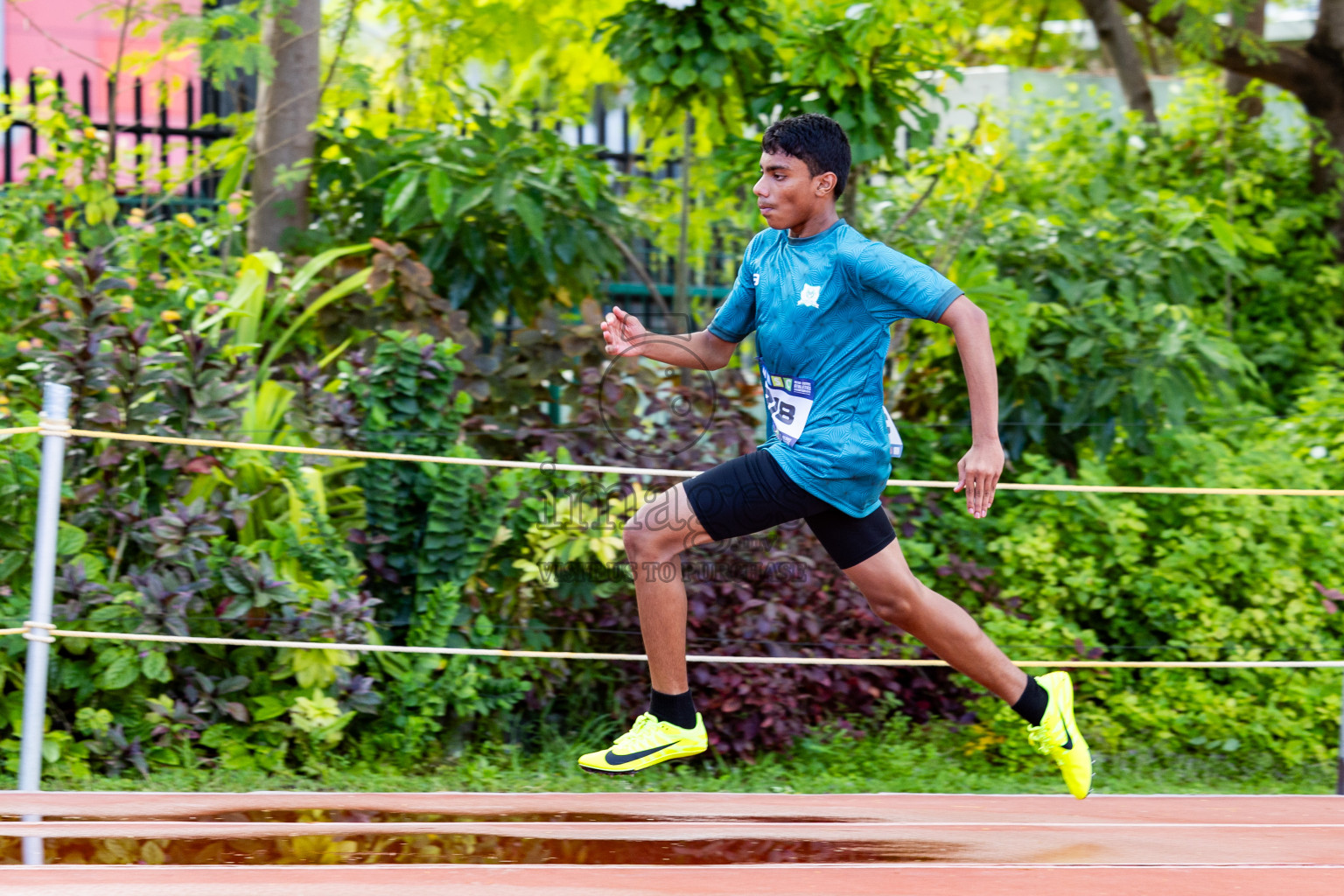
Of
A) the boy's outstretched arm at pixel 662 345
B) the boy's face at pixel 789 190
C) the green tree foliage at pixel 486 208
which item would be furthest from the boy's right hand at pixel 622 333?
the green tree foliage at pixel 486 208

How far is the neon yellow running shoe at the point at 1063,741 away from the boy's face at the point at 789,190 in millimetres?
1550

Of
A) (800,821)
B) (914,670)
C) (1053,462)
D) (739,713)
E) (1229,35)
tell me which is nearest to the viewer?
(800,821)

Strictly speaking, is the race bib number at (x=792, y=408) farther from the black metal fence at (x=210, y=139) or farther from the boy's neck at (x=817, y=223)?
the black metal fence at (x=210, y=139)

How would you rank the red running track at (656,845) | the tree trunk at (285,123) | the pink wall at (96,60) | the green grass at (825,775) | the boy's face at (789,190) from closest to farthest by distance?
the red running track at (656,845) < the boy's face at (789,190) < the green grass at (825,775) < the tree trunk at (285,123) < the pink wall at (96,60)

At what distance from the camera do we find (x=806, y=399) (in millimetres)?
3521

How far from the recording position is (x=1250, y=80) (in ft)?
31.2

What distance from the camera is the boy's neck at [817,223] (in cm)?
350

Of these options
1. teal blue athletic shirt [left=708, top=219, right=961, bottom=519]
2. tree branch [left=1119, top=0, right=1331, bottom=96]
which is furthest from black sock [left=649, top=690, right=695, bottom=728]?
tree branch [left=1119, top=0, right=1331, bottom=96]

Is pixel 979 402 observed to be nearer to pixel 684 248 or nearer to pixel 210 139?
pixel 684 248

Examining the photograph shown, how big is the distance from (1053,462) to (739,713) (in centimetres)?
213

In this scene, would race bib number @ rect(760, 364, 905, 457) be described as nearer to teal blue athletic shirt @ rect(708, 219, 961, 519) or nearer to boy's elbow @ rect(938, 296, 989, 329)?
teal blue athletic shirt @ rect(708, 219, 961, 519)

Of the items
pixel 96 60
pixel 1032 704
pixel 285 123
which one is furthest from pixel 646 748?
pixel 96 60

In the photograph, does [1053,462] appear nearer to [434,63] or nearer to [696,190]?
[696,190]

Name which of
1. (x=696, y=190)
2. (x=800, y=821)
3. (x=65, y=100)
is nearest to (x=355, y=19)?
(x=65, y=100)
